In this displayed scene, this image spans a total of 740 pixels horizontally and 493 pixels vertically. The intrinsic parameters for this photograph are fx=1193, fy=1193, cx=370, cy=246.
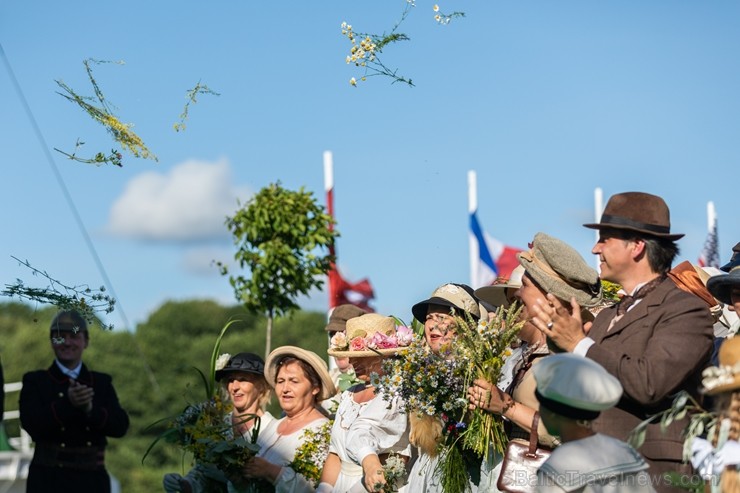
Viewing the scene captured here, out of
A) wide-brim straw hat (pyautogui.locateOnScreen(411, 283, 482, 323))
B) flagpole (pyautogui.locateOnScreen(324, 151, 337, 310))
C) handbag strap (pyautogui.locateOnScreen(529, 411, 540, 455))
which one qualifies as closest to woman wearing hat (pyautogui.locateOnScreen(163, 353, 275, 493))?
wide-brim straw hat (pyautogui.locateOnScreen(411, 283, 482, 323))

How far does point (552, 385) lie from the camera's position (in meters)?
4.05

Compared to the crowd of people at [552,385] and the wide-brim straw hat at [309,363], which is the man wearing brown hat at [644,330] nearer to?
the crowd of people at [552,385]

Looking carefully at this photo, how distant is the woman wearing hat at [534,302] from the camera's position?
5141 millimetres

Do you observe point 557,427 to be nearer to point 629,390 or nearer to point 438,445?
point 629,390

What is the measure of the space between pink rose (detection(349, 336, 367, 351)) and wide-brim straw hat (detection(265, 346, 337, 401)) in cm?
54

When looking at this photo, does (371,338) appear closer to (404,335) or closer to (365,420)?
(404,335)

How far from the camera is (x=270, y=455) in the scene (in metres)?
7.26

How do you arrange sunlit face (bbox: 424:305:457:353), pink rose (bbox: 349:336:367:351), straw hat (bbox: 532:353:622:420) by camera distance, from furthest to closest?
pink rose (bbox: 349:336:367:351) → sunlit face (bbox: 424:305:457:353) → straw hat (bbox: 532:353:622:420)

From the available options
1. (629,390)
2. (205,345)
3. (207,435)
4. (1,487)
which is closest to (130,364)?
(205,345)

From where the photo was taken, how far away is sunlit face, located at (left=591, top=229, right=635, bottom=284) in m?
5.04

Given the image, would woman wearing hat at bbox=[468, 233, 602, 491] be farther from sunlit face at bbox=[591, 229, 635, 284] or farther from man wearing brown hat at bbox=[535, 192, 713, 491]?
sunlit face at bbox=[591, 229, 635, 284]

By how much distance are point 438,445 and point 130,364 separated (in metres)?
38.8

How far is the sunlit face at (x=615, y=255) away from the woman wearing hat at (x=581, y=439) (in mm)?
1035

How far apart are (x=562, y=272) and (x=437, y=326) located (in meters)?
1.14
